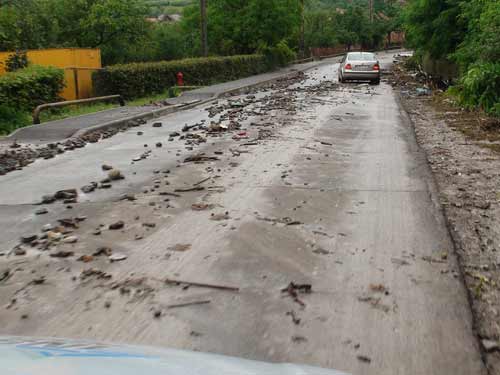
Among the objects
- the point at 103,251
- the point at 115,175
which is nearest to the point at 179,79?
the point at 115,175

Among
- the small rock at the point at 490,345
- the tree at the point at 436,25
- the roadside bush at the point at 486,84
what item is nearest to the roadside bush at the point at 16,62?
the roadside bush at the point at 486,84

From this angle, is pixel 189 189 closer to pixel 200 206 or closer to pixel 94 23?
pixel 200 206

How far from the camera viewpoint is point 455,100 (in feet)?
62.8

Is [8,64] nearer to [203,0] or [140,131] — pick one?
[140,131]

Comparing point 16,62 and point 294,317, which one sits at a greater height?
point 16,62

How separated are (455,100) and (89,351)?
18926 mm

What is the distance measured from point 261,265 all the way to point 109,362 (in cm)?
294

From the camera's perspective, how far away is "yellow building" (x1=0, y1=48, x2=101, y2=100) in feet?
76.0

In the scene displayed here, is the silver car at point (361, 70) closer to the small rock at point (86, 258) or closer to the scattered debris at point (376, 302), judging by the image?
the small rock at point (86, 258)

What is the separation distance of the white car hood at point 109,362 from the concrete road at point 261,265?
1234 mm

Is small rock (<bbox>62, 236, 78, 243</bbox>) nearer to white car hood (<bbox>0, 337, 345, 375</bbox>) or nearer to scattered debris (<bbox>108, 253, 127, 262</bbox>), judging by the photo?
scattered debris (<bbox>108, 253, 127, 262</bbox>)

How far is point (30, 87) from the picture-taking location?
18203 millimetres

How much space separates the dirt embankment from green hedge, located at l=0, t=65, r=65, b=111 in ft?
37.8

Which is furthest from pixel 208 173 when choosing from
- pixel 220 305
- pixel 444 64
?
pixel 444 64
